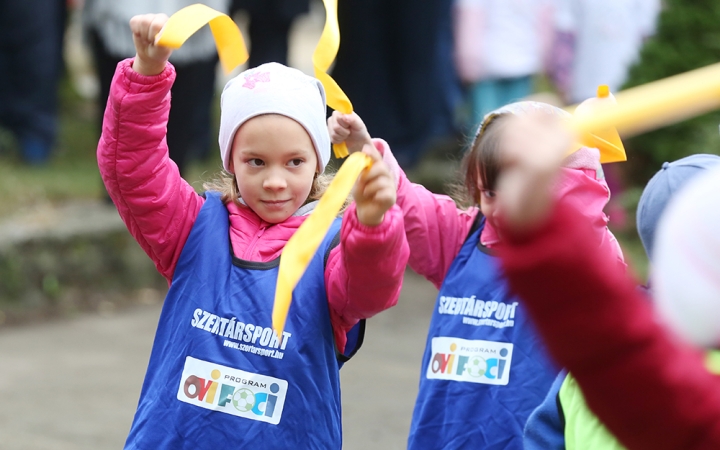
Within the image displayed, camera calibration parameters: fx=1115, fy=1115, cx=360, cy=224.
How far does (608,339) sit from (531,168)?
9.3 inches

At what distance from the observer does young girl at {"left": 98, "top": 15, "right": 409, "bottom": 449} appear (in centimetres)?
245

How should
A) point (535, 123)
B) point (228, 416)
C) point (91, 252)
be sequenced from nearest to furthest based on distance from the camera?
point (535, 123) < point (228, 416) < point (91, 252)

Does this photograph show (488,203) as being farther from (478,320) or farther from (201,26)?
(201,26)

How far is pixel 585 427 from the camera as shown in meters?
2.02

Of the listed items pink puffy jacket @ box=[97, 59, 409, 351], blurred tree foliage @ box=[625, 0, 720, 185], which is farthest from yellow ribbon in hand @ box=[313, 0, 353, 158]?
blurred tree foliage @ box=[625, 0, 720, 185]

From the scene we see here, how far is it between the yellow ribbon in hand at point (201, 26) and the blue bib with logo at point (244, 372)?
1.52ft

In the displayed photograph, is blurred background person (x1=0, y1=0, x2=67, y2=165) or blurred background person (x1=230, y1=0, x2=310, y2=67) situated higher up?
blurred background person (x1=230, y1=0, x2=310, y2=67)

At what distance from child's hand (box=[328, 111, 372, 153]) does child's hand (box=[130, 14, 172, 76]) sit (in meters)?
0.45

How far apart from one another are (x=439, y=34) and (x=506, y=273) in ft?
21.5

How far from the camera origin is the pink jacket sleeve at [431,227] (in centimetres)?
292

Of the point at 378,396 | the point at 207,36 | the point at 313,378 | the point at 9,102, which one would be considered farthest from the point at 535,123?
the point at 9,102

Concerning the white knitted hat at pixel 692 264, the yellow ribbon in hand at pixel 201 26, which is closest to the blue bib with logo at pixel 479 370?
the yellow ribbon in hand at pixel 201 26

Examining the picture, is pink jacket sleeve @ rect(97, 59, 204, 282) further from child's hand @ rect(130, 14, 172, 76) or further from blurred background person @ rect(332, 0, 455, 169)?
blurred background person @ rect(332, 0, 455, 169)

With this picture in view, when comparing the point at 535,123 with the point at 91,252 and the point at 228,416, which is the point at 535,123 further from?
the point at 91,252
